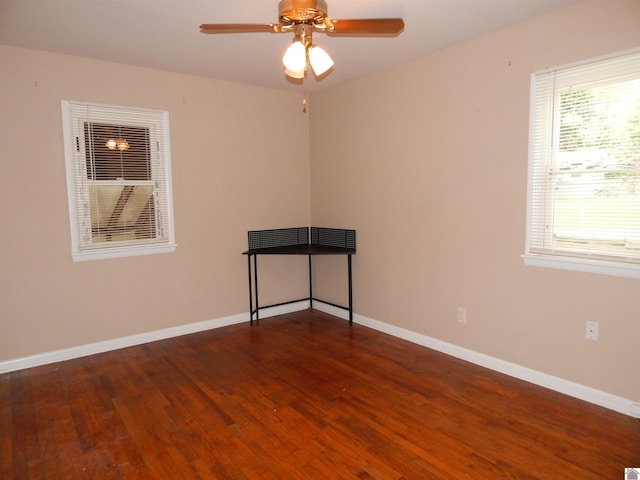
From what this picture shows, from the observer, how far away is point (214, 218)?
431 cm

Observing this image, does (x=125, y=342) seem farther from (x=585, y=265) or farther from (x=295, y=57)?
(x=585, y=265)

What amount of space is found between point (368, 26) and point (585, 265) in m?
1.97

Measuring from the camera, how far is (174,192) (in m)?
4.03

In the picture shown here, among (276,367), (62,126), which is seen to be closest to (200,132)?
(62,126)

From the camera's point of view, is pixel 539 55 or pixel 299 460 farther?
pixel 539 55

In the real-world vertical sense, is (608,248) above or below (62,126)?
below

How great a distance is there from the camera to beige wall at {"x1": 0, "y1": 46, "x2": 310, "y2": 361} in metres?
3.31

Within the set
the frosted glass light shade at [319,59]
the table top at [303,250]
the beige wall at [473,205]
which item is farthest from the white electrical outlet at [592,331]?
the frosted glass light shade at [319,59]

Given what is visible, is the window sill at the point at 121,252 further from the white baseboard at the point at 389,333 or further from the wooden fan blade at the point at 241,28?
the wooden fan blade at the point at 241,28

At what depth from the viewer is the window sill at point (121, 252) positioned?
361 centimetres

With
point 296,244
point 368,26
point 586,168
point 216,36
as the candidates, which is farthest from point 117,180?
point 586,168

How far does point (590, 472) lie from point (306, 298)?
11.2 feet

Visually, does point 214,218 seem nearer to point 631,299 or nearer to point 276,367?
point 276,367

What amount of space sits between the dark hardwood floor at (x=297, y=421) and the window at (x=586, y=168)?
97 centimetres
